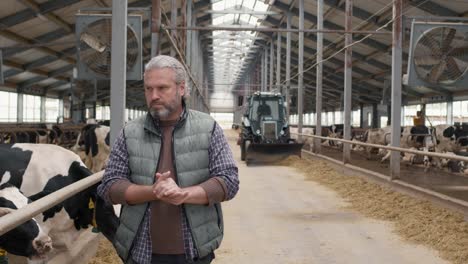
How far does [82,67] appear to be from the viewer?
22.8 feet

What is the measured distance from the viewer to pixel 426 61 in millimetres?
8414

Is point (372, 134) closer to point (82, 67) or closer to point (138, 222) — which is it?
point (82, 67)

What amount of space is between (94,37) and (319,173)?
7.40 metres

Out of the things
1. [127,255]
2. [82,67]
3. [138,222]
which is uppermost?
[82,67]

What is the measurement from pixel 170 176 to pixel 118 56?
3.21 metres

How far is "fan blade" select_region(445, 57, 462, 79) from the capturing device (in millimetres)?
8320

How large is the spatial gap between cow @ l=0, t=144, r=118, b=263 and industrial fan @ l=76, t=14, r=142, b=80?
73.8 inches

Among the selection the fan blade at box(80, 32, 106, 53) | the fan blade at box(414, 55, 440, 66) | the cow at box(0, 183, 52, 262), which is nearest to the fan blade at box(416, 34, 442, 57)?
the fan blade at box(414, 55, 440, 66)

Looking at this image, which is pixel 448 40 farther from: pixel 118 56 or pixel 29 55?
pixel 29 55

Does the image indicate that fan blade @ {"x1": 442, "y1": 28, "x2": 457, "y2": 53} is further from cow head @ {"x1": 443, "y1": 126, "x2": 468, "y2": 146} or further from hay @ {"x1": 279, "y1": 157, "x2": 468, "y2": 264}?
cow head @ {"x1": 443, "y1": 126, "x2": 468, "y2": 146}

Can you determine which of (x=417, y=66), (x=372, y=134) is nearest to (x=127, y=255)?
(x=417, y=66)

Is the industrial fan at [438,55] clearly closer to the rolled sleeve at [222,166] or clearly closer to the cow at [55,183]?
the cow at [55,183]

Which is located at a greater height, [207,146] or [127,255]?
[207,146]

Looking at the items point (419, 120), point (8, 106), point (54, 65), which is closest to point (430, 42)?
point (419, 120)
